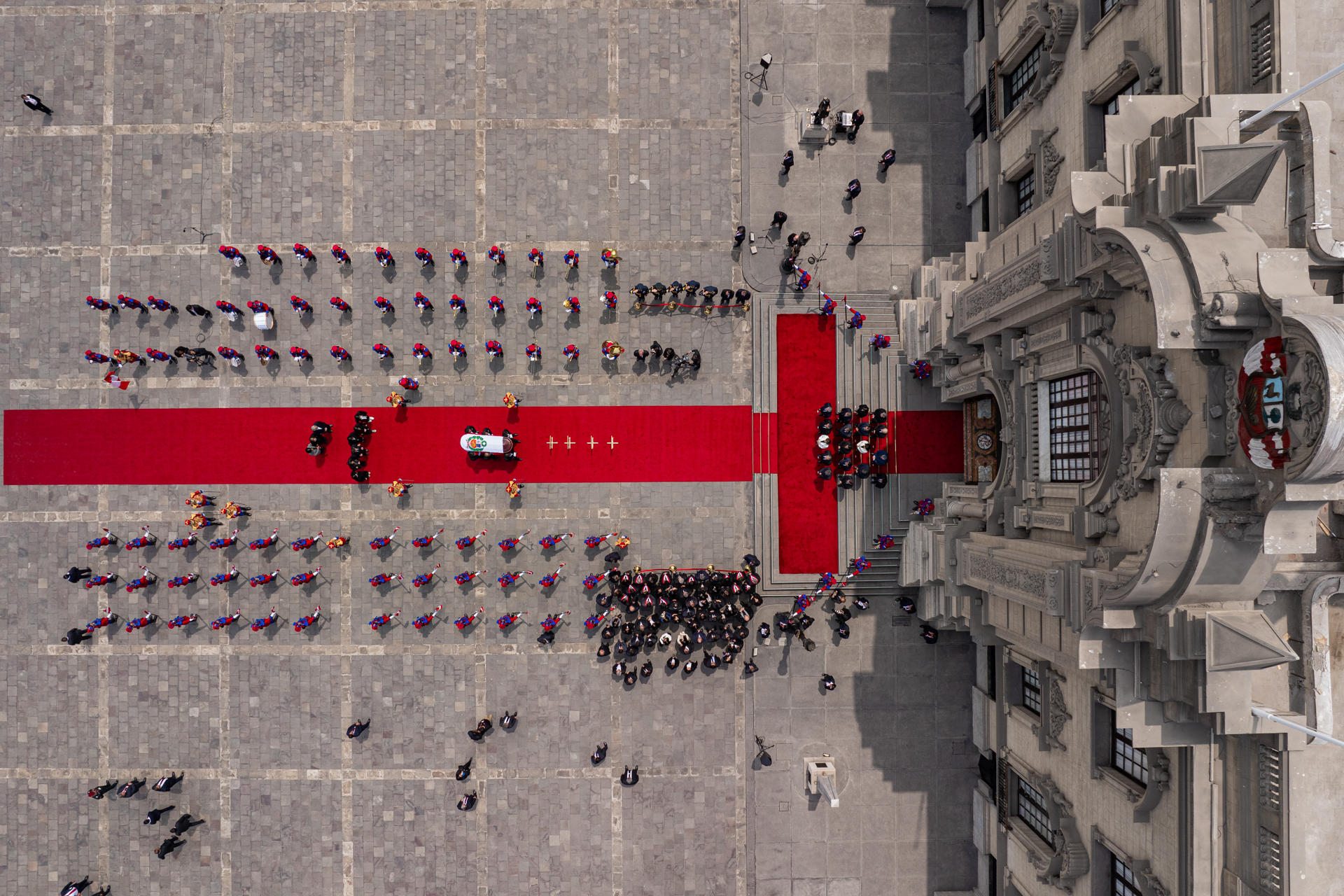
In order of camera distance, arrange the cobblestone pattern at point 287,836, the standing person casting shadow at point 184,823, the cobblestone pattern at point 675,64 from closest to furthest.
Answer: the standing person casting shadow at point 184,823 < the cobblestone pattern at point 287,836 < the cobblestone pattern at point 675,64

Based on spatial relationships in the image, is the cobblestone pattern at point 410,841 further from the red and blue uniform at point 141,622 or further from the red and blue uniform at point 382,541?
the red and blue uniform at point 141,622

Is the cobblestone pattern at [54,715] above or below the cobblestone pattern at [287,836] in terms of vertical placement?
above

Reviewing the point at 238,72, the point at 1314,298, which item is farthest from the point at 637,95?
the point at 1314,298

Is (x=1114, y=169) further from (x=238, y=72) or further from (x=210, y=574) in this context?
(x=210, y=574)

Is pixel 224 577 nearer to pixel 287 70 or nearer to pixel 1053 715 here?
pixel 287 70

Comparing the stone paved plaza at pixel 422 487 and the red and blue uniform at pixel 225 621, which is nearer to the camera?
the red and blue uniform at pixel 225 621

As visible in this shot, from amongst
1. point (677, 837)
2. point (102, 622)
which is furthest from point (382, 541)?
point (677, 837)

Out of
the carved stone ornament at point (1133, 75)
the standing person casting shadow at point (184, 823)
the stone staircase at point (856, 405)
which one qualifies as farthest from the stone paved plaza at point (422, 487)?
the carved stone ornament at point (1133, 75)

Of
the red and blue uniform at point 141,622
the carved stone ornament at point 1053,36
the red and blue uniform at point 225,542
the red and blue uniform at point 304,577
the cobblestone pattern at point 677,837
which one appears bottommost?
the cobblestone pattern at point 677,837
